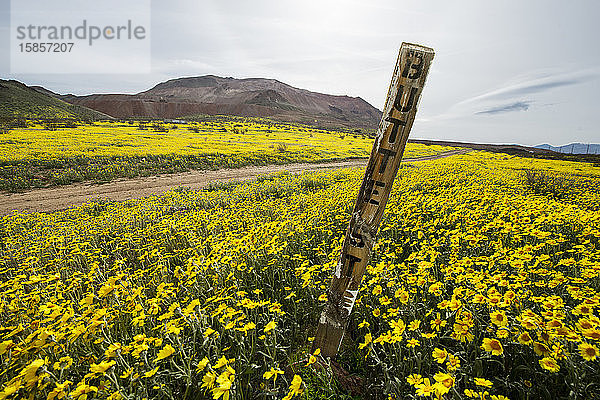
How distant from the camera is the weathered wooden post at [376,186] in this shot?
174 centimetres

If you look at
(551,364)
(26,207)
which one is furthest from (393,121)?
(26,207)

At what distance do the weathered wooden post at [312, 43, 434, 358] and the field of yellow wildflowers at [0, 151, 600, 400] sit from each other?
25 cm

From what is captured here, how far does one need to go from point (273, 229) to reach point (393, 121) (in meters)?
3.04

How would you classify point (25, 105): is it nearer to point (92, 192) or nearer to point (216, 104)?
point (216, 104)

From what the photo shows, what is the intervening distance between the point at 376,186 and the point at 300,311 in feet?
6.20

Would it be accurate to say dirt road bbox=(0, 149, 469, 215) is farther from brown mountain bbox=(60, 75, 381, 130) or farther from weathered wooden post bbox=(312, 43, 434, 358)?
brown mountain bbox=(60, 75, 381, 130)

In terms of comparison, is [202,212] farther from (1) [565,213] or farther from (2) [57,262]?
(1) [565,213]

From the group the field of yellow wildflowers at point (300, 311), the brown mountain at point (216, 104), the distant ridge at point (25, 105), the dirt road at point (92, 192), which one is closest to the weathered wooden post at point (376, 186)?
the field of yellow wildflowers at point (300, 311)

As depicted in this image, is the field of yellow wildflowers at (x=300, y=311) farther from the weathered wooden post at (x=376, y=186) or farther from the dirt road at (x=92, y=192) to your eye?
the dirt road at (x=92, y=192)

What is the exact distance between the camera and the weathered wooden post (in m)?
1.74

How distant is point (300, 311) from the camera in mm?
3180

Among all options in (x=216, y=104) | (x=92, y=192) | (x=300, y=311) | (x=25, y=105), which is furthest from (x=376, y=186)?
(x=216, y=104)

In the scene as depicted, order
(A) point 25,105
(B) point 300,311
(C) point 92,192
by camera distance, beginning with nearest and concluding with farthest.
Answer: (B) point 300,311 → (C) point 92,192 → (A) point 25,105

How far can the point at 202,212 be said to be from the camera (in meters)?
6.32
